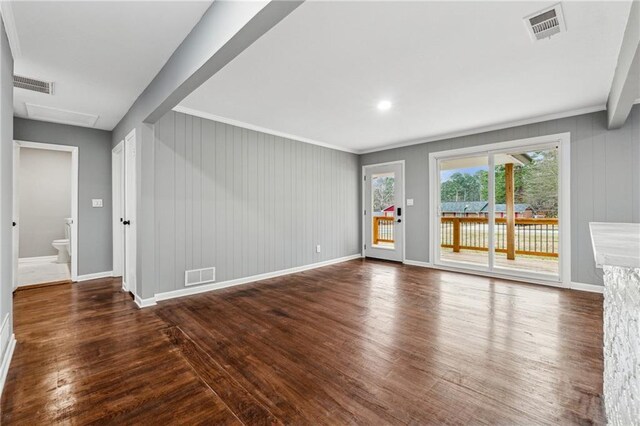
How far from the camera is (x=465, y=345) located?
2424mm

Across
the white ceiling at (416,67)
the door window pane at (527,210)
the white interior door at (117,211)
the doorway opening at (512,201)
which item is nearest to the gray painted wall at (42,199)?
the white interior door at (117,211)

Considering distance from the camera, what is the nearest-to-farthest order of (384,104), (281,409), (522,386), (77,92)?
(281,409)
(522,386)
(77,92)
(384,104)

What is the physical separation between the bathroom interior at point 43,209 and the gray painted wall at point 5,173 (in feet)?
13.8

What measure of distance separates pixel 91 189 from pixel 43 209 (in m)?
2.59

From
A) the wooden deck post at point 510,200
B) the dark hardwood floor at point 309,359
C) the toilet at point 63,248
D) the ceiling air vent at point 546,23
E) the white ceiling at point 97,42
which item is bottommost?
the dark hardwood floor at point 309,359

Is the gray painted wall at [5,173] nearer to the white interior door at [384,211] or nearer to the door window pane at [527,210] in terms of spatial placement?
the white interior door at [384,211]

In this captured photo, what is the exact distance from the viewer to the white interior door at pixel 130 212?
366 centimetres

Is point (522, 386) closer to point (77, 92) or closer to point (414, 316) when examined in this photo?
point (414, 316)

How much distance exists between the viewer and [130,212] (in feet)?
12.5

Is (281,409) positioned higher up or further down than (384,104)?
further down

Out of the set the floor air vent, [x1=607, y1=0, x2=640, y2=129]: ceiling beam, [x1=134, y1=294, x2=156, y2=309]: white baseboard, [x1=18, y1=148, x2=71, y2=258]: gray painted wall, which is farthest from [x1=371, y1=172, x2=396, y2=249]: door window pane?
[x1=18, y1=148, x2=71, y2=258]: gray painted wall

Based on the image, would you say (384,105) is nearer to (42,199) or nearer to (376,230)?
(376,230)

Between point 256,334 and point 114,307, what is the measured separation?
196 cm

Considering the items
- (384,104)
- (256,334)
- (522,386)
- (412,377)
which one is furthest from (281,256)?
(522,386)
